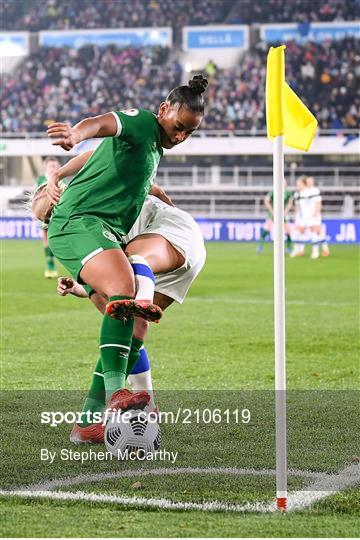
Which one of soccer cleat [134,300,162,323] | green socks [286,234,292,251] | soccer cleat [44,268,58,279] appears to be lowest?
green socks [286,234,292,251]

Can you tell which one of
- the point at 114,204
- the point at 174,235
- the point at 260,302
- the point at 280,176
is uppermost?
the point at 280,176

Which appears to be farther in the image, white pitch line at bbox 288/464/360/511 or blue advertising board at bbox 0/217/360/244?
→ blue advertising board at bbox 0/217/360/244

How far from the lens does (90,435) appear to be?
547cm

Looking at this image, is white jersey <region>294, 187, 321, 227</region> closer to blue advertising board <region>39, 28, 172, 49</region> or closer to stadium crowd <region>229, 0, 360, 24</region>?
stadium crowd <region>229, 0, 360, 24</region>

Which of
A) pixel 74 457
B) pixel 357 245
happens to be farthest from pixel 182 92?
pixel 357 245

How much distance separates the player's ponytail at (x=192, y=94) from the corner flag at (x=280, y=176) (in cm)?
107

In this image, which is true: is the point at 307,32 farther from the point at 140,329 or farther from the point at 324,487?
the point at 324,487

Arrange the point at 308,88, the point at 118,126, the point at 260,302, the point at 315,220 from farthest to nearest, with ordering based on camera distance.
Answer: the point at 308,88 < the point at 315,220 < the point at 260,302 < the point at 118,126

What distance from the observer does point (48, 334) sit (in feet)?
35.7

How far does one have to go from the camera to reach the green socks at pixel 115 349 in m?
5.02

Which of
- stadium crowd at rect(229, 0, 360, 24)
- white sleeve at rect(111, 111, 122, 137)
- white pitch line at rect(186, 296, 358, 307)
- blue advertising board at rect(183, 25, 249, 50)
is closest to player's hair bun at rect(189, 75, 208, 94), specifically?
white sleeve at rect(111, 111, 122, 137)

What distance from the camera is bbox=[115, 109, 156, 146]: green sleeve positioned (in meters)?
5.09

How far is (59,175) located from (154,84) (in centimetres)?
3667

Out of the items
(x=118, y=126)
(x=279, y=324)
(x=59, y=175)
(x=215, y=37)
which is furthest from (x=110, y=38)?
(x=279, y=324)
